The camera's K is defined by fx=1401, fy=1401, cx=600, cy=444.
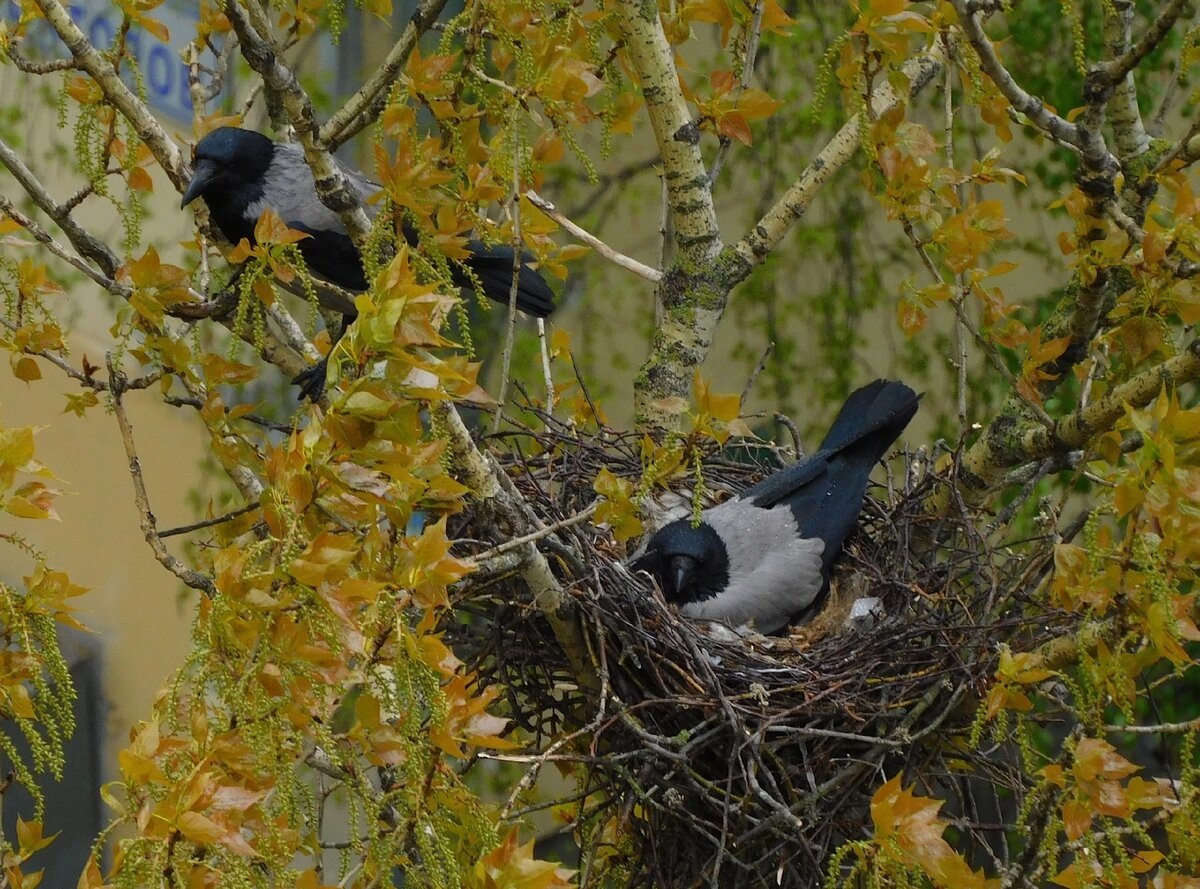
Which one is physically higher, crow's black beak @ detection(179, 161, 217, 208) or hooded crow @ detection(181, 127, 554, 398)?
crow's black beak @ detection(179, 161, 217, 208)

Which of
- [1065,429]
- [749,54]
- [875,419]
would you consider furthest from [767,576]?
[749,54]

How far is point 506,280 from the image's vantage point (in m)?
2.57

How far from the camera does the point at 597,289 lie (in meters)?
4.95

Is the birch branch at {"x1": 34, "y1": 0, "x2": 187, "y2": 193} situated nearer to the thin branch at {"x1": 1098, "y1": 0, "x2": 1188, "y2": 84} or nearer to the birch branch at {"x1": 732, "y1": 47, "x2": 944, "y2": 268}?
the birch branch at {"x1": 732, "y1": 47, "x2": 944, "y2": 268}

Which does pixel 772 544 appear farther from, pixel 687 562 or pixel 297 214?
pixel 297 214

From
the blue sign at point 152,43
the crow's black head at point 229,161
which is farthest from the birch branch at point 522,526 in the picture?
the blue sign at point 152,43

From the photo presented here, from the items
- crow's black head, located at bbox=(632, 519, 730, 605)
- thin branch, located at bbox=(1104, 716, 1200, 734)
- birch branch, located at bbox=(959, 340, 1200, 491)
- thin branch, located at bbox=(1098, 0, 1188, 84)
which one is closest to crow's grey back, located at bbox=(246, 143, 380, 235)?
crow's black head, located at bbox=(632, 519, 730, 605)

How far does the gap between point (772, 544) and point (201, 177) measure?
1.22 m

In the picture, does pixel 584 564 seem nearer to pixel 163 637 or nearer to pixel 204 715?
pixel 204 715

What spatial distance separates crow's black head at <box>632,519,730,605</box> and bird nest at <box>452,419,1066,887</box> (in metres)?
0.22

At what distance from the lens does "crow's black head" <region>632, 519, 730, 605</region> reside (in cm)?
252

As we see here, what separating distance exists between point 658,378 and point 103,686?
2.44m

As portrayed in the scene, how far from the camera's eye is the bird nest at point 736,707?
74.8 inches

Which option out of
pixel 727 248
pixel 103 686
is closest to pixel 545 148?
pixel 727 248
